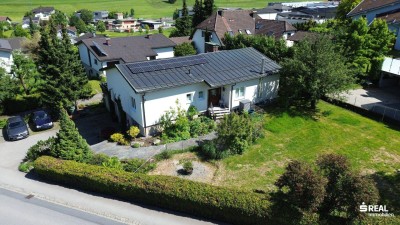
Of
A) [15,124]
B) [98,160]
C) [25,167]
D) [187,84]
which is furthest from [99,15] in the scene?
[98,160]

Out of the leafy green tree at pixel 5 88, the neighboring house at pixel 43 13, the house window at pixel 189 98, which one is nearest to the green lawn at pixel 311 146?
the house window at pixel 189 98

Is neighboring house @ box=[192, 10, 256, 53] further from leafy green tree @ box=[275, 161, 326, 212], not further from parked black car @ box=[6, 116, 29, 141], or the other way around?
leafy green tree @ box=[275, 161, 326, 212]

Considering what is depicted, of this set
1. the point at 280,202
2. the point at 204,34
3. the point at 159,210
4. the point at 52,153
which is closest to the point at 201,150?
the point at 159,210

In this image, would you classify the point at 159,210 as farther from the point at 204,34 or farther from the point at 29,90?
the point at 204,34

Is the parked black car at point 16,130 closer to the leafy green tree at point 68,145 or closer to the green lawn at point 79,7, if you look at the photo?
the leafy green tree at point 68,145

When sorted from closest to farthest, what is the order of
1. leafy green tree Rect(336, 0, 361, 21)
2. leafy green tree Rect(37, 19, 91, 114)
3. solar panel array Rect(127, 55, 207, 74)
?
solar panel array Rect(127, 55, 207, 74), leafy green tree Rect(37, 19, 91, 114), leafy green tree Rect(336, 0, 361, 21)

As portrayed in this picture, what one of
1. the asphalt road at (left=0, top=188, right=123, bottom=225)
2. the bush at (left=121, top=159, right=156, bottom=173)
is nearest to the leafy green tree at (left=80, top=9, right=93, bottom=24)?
the asphalt road at (left=0, top=188, right=123, bottom=225)
